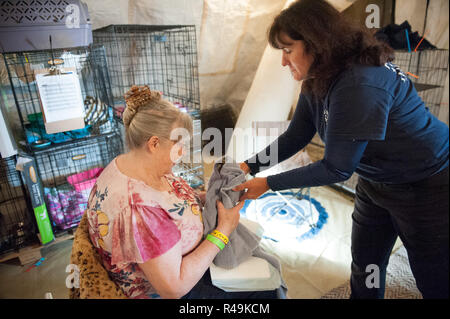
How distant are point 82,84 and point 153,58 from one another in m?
0.58

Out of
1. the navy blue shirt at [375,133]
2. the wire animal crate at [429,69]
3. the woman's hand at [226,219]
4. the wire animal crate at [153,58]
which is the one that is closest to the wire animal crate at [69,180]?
the wire animal crate at [153,58]

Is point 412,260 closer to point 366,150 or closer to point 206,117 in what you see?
point 366,150

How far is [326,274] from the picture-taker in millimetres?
1816

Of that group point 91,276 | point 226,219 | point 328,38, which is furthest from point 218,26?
point 91,276

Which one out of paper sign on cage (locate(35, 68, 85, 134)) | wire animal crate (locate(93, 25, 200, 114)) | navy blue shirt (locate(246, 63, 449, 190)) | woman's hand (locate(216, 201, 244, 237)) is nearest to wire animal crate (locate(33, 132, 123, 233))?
paper sign on cage (locate(35, 68, 85, 134))

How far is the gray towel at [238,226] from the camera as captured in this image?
1057 millimetres

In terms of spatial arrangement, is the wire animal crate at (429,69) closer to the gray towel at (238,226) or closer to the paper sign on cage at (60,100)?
the gray towel at (238,226)

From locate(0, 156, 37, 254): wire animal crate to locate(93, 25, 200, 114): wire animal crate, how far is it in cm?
77

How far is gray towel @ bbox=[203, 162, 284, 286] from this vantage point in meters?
1.06

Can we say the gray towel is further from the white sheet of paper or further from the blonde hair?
the white sheet of paper

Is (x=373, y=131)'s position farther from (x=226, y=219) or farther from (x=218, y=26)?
(x=218, y=26)

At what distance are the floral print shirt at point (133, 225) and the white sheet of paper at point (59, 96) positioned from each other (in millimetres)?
942

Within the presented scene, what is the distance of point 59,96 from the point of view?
1.67 metres
